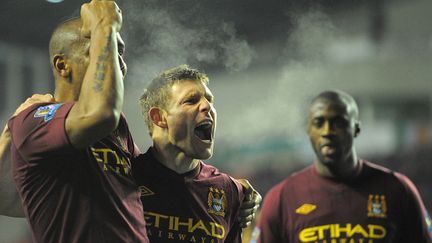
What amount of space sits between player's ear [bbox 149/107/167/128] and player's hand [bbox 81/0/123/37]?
0.76 metres

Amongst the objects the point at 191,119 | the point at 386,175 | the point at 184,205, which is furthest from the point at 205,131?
the point at 386,175

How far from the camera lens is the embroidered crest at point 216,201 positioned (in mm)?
2666

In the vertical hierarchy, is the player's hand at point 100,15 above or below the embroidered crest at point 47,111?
above

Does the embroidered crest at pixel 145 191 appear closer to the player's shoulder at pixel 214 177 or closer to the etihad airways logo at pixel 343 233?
the player's shoulder at pixel 214 177

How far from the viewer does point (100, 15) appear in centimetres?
203

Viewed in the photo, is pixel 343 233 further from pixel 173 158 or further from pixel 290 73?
pixel 290 73

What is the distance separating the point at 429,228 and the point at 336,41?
20.7ft

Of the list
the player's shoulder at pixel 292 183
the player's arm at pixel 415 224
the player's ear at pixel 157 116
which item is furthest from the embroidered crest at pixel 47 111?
the player's arm at pixel 415 224

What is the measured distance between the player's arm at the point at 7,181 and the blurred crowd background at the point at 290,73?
90cm

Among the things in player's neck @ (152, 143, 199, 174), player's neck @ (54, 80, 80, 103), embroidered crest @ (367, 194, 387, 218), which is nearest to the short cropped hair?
player's neck @ (152, 143, 199, 174)

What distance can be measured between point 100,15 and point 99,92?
0.29m

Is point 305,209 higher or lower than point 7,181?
lower

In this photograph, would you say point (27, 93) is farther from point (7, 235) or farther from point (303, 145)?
point (303, 145)

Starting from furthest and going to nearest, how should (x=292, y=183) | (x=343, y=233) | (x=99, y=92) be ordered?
1. (x=292, y=183)
2. (x=343, y=233)
3. (x=99, y=92)
